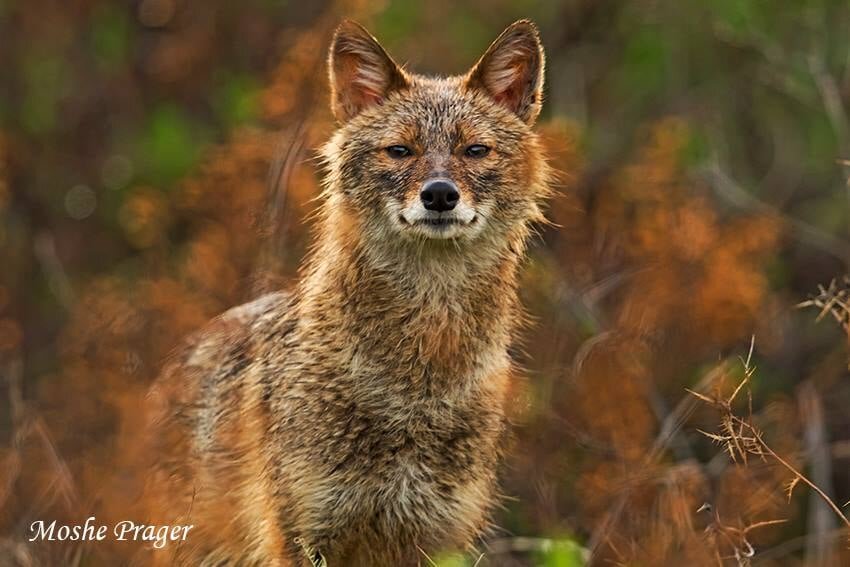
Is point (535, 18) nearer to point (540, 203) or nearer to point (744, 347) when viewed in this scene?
point (744, 347)

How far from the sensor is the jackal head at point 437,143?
6949 millimetres

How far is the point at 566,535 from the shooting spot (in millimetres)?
7590

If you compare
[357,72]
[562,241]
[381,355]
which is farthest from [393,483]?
[562,241]

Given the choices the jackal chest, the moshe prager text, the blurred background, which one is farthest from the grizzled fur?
the blurred background

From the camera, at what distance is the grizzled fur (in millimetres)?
6793

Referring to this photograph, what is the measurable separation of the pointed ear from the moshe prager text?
2.36 metres

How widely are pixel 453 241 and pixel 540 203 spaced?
0.78m

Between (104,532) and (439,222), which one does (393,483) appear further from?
(104,532)

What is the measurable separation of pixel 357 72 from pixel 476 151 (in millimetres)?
736

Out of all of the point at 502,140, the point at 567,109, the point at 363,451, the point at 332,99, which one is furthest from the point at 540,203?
the point at 567,109

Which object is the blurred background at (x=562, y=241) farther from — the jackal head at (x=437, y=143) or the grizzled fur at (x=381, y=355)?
the jackal head at (x=437, y=143)

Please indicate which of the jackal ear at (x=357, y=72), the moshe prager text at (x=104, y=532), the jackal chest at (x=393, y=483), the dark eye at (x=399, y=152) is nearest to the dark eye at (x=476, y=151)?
the dark eye at (x=399, y=152)

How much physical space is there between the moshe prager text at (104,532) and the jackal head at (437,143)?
1.61 m

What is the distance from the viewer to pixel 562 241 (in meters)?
10.7
